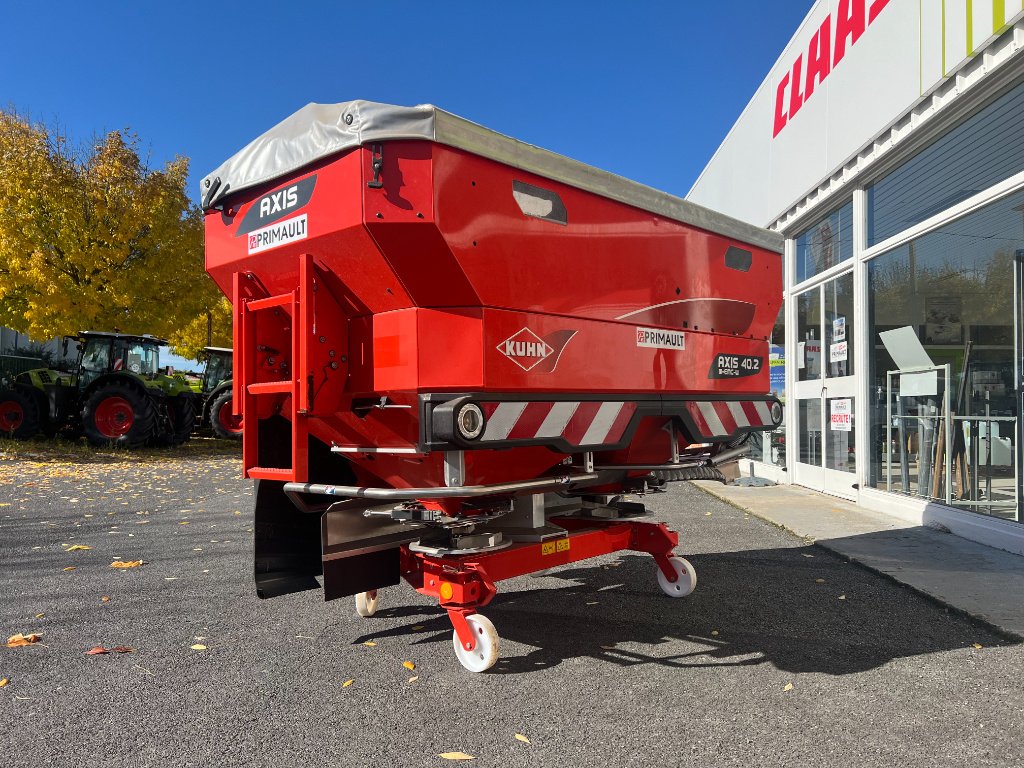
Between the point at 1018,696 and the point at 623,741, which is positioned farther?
the point at 1018,696

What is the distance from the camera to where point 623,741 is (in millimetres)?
2727

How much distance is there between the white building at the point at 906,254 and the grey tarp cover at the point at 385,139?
11.3 feet

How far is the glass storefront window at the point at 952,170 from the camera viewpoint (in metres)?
5.75

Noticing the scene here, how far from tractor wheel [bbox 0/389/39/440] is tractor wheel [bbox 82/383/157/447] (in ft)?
4.38

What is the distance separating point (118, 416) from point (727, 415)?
13.6m

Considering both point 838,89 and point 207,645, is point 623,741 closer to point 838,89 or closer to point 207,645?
point 207,645

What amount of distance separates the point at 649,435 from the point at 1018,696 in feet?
6.79

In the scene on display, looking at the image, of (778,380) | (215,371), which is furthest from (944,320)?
(215,371)

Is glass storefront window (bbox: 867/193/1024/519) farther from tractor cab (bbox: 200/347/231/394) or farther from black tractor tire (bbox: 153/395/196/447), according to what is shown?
tractor cab (bbox: 200/347/231/394)

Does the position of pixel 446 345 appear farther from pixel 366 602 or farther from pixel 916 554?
pixel 916 554

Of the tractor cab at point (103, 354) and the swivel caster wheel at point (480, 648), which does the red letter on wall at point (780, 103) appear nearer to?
the swivel caster wheel at point (480, 648)

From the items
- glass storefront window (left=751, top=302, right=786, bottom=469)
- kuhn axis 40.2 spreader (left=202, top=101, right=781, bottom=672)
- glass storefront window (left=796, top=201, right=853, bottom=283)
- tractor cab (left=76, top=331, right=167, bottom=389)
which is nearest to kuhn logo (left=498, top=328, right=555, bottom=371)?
kuhn axis 40.2 spreader (left=202, top=101, right=781, bottom=672)

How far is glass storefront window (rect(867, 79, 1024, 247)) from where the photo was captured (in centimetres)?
575

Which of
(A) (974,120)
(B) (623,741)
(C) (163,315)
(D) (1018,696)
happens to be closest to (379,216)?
(B) (623,741)
